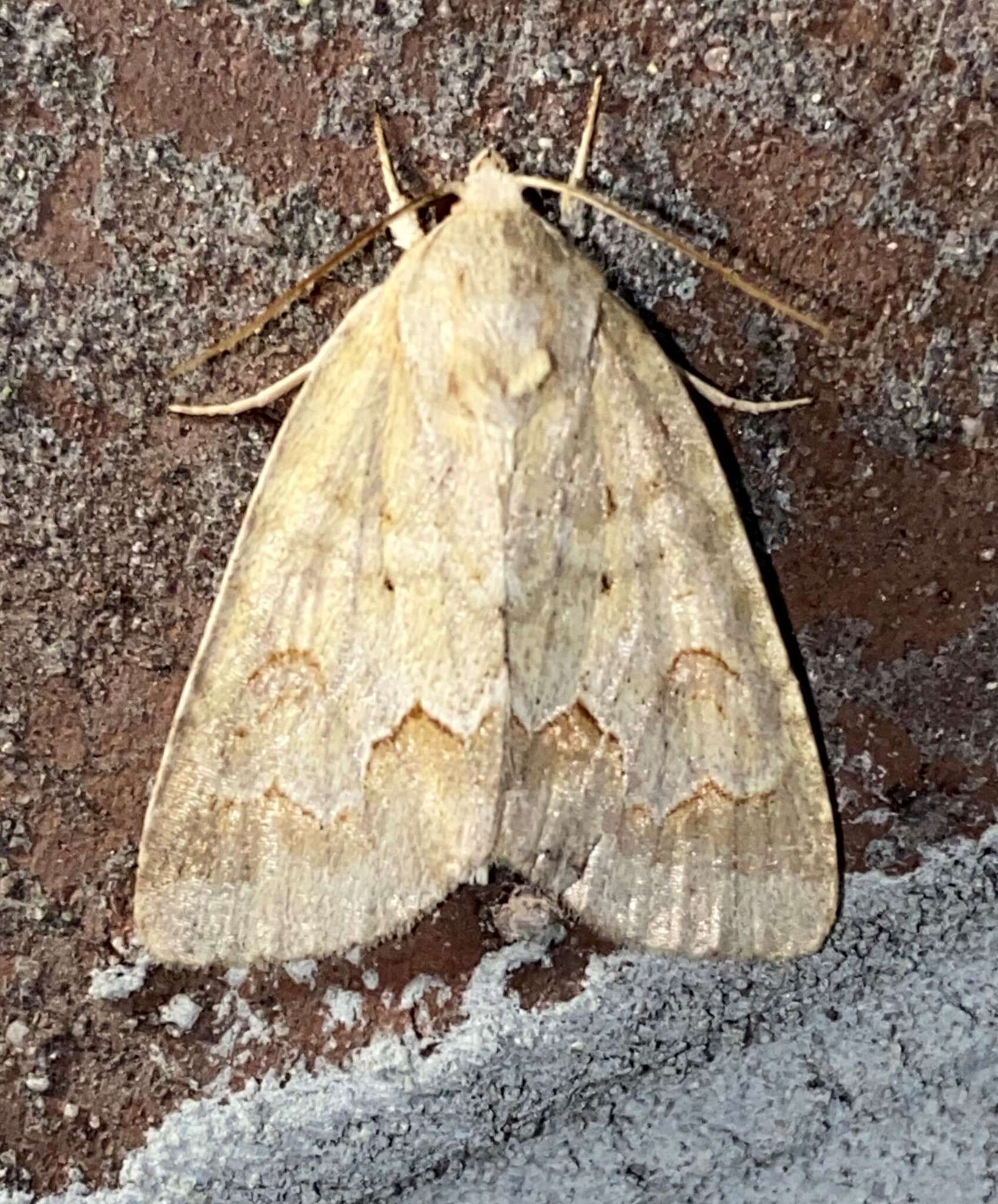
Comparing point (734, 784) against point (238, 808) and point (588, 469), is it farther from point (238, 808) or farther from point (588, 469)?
point (238, 808)

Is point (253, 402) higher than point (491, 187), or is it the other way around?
point (491, 187)

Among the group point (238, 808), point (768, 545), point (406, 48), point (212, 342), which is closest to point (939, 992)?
point (768, 545)

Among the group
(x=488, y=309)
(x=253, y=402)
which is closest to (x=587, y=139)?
(x=488, y=309)

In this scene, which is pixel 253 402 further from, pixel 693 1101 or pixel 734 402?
pixel 693 1101

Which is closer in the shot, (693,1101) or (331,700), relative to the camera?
(331,700)

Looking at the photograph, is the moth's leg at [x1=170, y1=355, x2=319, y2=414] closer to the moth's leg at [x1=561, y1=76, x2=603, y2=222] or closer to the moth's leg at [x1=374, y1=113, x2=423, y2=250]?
the moth's leg at [x1=374, y1=113, x2=423, y2=250]

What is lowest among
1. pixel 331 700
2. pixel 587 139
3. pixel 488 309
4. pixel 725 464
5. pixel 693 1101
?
pixel 693 1101

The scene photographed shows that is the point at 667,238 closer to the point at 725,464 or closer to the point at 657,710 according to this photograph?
the point at 725,464
